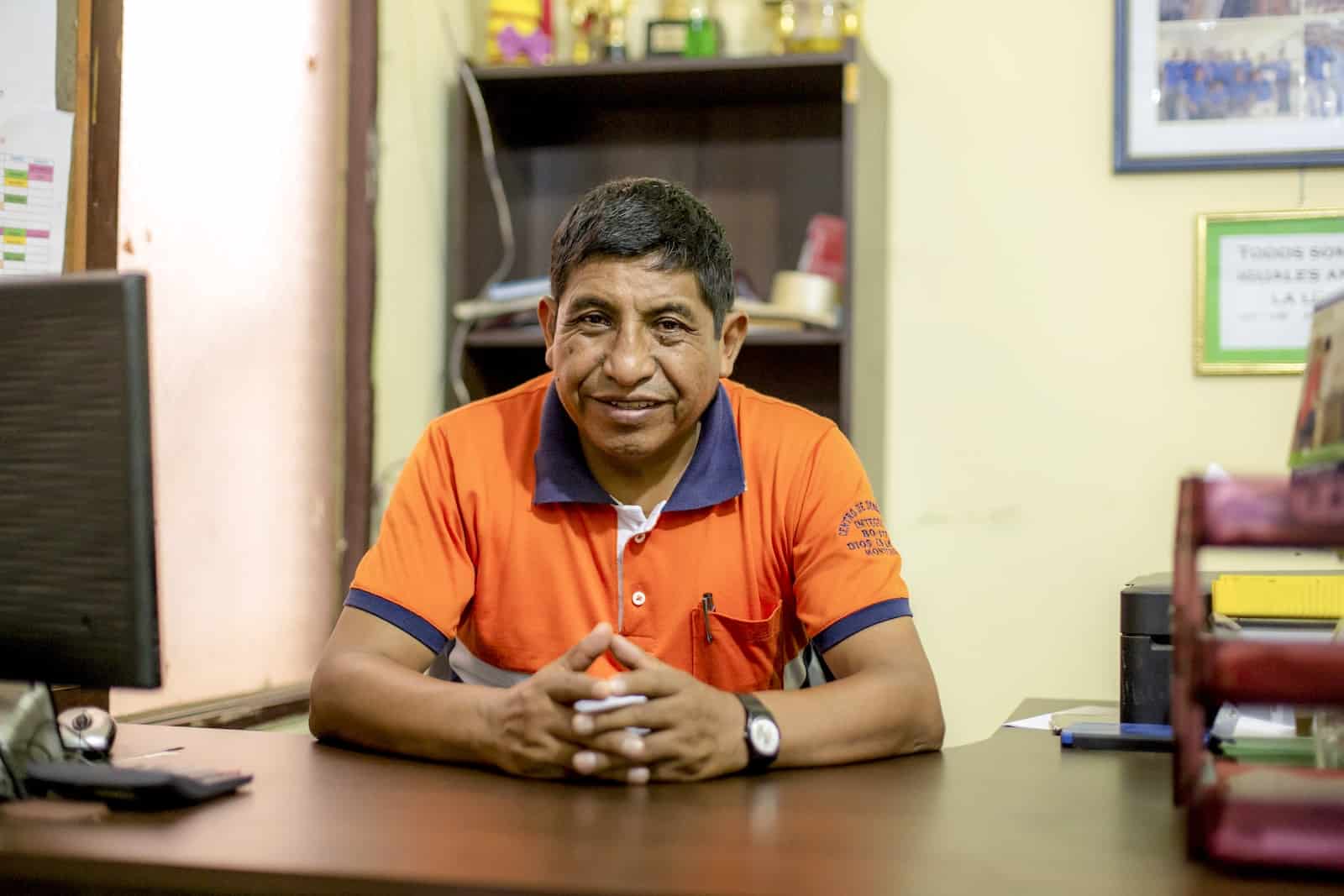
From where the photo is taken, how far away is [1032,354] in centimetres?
282

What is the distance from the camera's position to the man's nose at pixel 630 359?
165cm

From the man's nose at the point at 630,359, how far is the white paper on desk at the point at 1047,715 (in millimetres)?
619

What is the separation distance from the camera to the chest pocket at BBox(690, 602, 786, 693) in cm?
172

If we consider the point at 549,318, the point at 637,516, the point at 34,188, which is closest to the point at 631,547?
the point at 637,516

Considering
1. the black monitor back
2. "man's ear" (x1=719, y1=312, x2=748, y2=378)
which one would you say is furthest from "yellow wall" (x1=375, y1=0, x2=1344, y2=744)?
the black monitor back

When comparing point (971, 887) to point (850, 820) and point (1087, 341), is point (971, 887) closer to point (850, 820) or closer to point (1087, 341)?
point (850, 820)

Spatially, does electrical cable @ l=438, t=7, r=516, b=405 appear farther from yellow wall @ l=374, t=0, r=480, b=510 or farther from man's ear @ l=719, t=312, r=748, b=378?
man's ear @ l=719, t=312, r=748, b=378

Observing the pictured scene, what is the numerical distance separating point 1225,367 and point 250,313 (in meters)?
1.90

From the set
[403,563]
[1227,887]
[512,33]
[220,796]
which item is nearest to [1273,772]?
[1227,887]

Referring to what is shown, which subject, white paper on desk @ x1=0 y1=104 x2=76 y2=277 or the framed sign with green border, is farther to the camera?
the framed sign with green border

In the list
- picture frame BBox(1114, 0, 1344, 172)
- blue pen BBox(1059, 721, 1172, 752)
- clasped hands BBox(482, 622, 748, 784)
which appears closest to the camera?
clasped hands BBox(482, 622, 748, 784)

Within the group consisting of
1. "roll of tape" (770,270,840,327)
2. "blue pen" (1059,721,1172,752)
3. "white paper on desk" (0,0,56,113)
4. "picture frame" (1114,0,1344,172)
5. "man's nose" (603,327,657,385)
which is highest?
"picture frame" (1114,0,1344,172)

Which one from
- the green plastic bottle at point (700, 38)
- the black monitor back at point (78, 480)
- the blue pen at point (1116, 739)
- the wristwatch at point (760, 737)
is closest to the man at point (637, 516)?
the blue pen at point (1116, 739)

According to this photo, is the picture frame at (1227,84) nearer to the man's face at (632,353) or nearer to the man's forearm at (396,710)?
the man's face at (632,353)
